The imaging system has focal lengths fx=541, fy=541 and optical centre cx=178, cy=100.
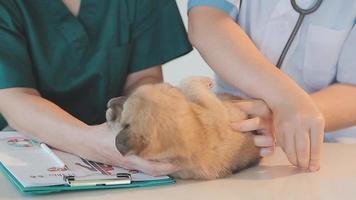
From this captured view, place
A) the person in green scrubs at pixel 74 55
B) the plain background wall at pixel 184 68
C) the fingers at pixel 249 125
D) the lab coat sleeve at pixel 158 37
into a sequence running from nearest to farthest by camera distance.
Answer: the fingers at pixel 249 125 → the person in green scrubs at pixel 74 55 → the lab coat sleeve at pixel 158 37 → the plain background wall at pixel 184 68

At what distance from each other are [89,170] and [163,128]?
15 cm

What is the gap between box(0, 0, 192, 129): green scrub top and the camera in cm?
102

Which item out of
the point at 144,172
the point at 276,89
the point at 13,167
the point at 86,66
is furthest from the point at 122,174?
the point at 86,66

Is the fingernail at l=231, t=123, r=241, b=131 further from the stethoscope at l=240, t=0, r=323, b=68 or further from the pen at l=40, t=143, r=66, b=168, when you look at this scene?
the stethoscope at l=240, t=0, r=323, b=68

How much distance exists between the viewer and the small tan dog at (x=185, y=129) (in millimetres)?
682

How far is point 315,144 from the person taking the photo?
812 millimetres

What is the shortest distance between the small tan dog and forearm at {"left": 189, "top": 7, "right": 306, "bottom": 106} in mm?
80

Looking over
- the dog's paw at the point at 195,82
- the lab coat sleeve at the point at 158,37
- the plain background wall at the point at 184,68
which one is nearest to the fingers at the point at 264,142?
the dog's paw at the point at 195,82

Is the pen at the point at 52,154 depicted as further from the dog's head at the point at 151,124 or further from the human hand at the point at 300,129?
the human hand at the point at 300,129

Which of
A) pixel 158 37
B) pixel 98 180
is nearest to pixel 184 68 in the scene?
pixel 158 37

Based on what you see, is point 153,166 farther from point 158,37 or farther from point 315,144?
point 158,37

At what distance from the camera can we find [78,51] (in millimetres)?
1086

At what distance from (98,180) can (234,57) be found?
343mm

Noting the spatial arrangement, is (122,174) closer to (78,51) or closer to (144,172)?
(144,172)
